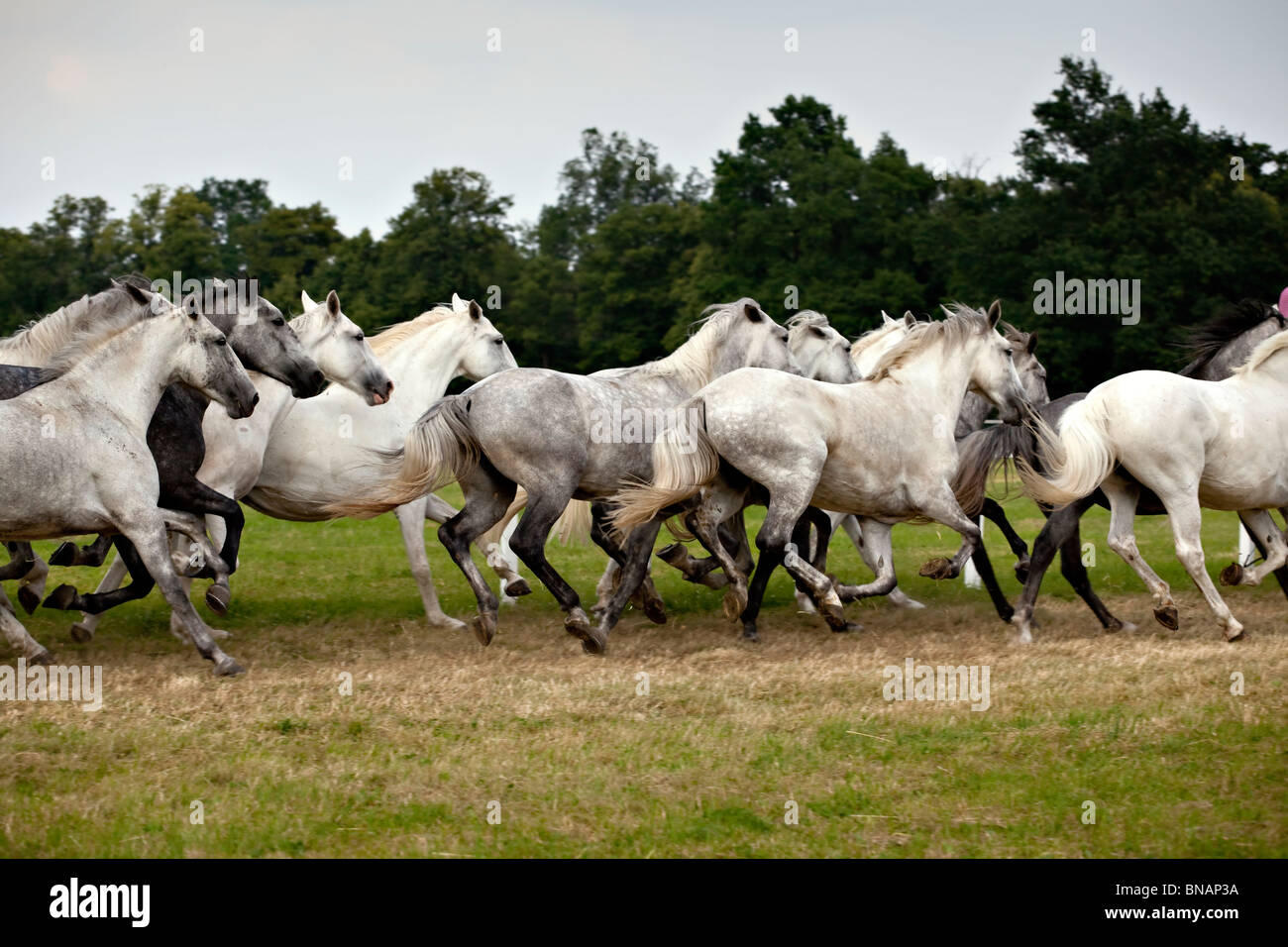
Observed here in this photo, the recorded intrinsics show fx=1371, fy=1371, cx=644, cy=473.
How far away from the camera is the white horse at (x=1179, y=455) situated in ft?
28.3

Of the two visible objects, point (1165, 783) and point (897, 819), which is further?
point (1165, 783)

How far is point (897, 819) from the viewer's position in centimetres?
520

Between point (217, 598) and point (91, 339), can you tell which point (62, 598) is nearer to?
point (217, 598)

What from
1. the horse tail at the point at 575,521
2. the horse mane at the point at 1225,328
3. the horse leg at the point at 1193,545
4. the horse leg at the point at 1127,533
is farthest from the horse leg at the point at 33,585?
the horse mane at the point at 1225,328

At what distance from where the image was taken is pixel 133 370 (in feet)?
25.1

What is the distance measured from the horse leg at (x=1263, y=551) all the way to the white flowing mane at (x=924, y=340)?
7.59 feet

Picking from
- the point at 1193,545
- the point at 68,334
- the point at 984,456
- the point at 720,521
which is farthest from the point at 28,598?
the point at 1193,545

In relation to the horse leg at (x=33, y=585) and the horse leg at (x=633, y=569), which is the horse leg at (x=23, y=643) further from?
the horse leg at (x=633, y=569)

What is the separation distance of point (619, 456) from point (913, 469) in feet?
6.11

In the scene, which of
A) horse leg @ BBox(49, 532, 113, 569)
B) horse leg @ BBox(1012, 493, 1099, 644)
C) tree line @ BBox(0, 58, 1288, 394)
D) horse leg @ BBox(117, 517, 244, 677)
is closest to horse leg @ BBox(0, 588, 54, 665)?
horse leg @ BBox(117, 517, 244, 677)

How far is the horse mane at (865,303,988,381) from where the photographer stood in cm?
913

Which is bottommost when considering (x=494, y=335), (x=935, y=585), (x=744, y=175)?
(x=935, y=585)
